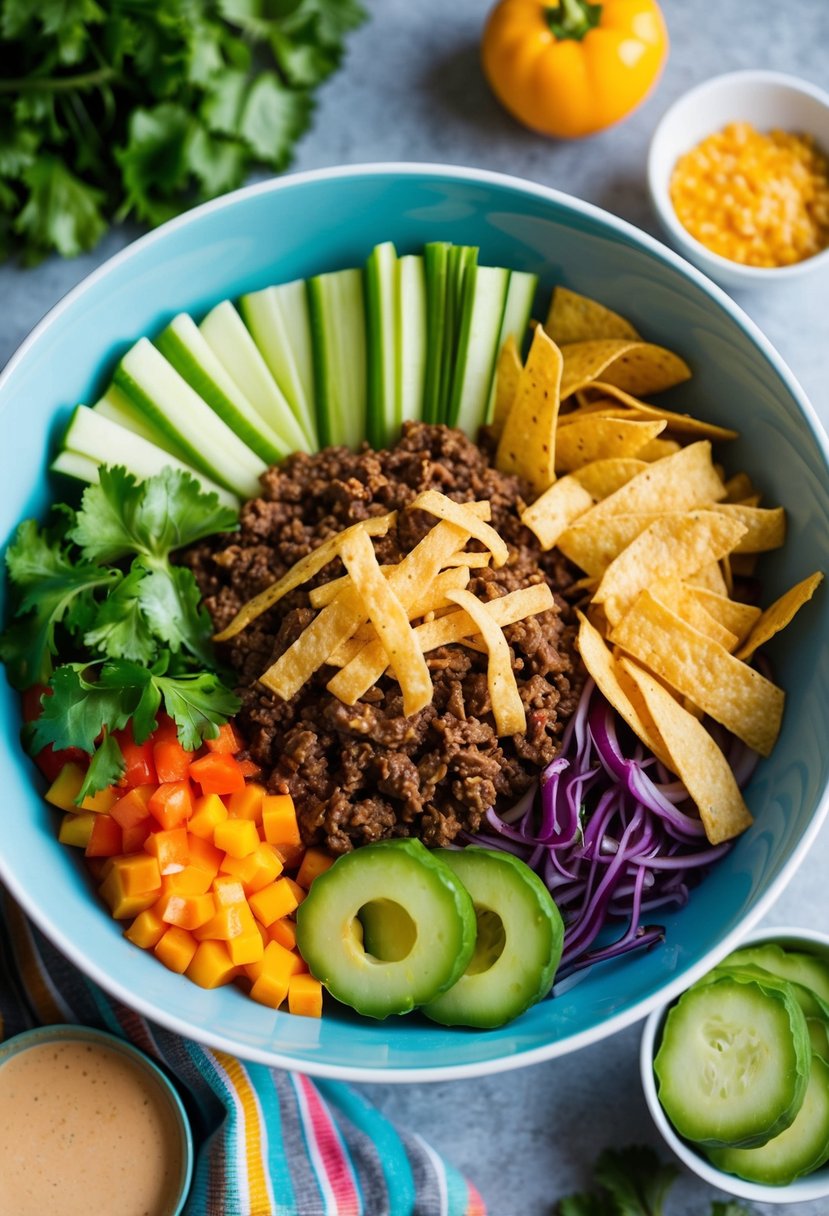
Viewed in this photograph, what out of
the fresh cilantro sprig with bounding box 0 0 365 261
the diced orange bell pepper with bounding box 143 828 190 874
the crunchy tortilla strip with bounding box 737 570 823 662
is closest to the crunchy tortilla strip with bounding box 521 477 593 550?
the crunchy tortilla strip with bounding box 737 570 823 662

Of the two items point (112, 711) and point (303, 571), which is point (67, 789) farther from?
point (303, 571)

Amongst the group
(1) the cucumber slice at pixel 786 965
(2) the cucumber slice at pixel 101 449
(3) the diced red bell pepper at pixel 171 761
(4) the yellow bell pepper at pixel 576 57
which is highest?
(4) the yellow bell pepper at pixel 576 57

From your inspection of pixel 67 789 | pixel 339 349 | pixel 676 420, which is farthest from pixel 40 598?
pixel 676 420

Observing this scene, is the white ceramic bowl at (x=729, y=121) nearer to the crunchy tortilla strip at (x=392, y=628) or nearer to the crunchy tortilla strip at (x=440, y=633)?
the crunchy tortilla strip at (x=440, y=633)

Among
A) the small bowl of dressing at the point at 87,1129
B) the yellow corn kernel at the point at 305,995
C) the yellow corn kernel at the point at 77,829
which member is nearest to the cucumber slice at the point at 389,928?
the yellow corn kernel at the point at 305,995

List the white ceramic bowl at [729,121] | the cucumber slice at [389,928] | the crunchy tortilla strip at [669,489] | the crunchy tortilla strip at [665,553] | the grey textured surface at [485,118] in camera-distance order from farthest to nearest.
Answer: the grey textured surface at [485,118] → the white ceramic bowl at [729,121] → the crunchy tortilla strip at [669,489] → the crunchy tortilla strip at [665,553] → the cucumber slice at [389,928]
